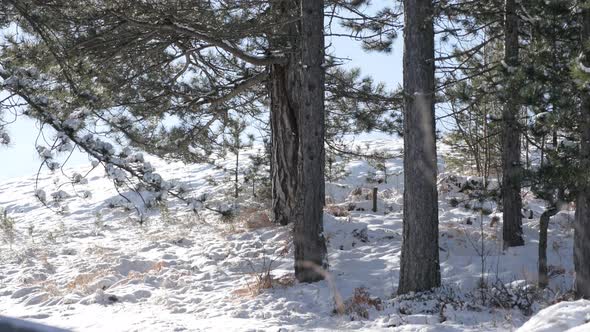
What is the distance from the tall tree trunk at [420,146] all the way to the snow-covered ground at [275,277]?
0.49 m

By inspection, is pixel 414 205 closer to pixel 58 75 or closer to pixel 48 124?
pixel 48 124

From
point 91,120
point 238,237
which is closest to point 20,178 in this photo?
point 238,237

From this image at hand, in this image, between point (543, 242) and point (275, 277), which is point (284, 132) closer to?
point (275, 277)

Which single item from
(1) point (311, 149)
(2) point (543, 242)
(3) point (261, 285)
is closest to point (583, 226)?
(2) point (543, 242)

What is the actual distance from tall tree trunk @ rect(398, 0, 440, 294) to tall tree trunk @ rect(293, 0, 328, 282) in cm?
146

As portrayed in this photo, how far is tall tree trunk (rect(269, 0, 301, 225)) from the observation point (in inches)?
410

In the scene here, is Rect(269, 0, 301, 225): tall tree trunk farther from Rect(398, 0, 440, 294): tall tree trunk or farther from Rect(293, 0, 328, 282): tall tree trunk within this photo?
Rect(398, 0, 440, 294): tall tree trunk

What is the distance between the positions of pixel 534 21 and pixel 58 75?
20.1 feet

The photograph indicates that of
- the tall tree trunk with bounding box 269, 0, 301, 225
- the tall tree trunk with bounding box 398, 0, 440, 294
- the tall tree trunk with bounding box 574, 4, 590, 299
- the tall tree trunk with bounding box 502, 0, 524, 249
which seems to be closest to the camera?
the tall tree trunk with bounding box 574, 4, 590, 299

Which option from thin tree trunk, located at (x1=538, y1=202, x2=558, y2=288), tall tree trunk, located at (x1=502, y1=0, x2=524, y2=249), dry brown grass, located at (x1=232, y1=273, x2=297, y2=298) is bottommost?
dry brown grass, located at (x1=232, y1=273, x2=297, y2=298)

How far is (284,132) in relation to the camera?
1058 cm

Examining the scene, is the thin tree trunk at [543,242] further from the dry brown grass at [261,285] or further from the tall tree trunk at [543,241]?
the dry brown grass at [261,285]

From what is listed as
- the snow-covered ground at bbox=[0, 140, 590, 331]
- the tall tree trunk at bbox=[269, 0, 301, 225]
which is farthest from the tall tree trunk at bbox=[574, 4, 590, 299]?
the tall tree trunk at bbox=[269, 0, 301, 225]

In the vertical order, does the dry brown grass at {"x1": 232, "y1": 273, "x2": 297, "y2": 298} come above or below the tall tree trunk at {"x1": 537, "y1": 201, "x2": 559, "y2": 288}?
below
